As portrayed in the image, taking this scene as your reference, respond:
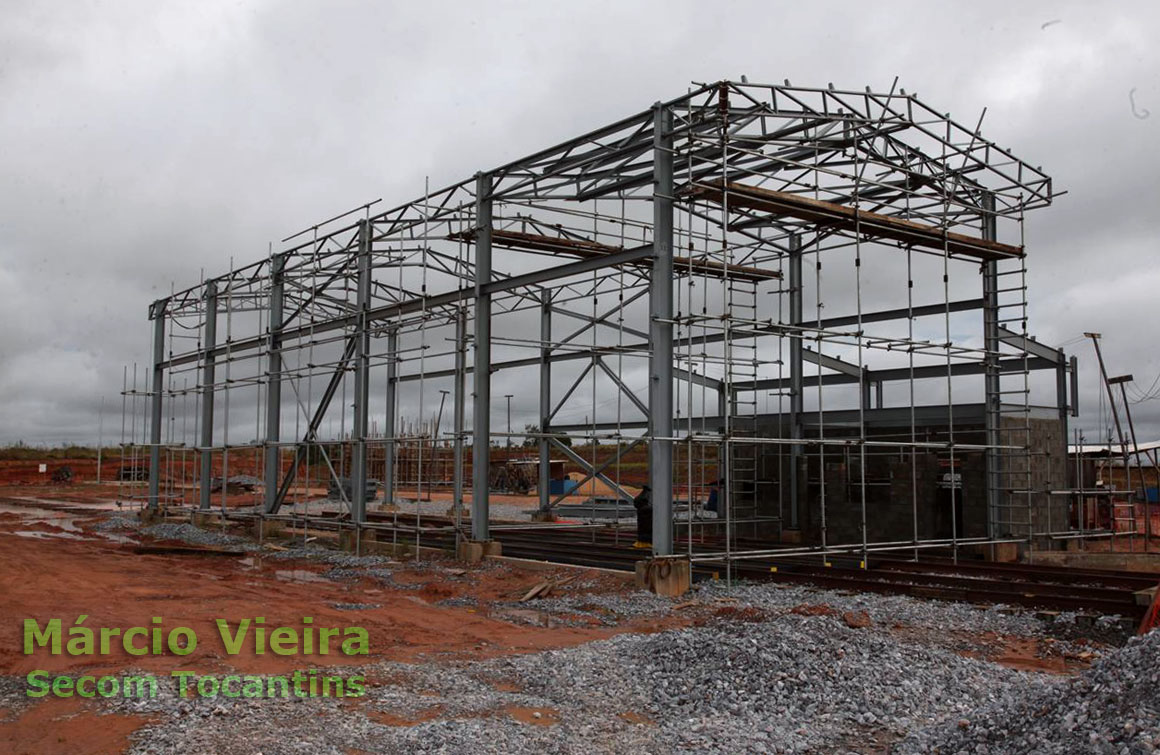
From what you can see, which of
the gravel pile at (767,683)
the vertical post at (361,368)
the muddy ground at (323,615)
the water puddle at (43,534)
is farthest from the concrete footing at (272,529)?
the gravel pile at (767,683)

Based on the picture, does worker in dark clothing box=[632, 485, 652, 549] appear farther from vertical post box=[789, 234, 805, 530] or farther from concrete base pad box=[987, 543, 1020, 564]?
concrete base pad box=[987, 543, 1020, 564]

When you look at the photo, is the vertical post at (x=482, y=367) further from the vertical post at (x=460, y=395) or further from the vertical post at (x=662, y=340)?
the vertical post at (x=662, y=340)

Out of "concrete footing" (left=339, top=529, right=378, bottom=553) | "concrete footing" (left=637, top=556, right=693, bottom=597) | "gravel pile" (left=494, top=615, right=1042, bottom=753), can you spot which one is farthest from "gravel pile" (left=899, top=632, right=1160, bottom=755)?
"concrete footing" (left=339, top=529, right=378, bottom=553)

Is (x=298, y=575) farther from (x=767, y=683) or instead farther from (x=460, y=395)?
(x=767, y=683)

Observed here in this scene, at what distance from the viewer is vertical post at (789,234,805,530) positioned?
20688 millimetres

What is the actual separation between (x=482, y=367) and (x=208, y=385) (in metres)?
12.8

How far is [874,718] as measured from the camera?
7.58 metres

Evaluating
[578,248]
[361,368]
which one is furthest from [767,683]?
[361,368]

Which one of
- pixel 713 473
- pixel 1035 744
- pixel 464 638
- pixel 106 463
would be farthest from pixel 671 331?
pixel 106 463

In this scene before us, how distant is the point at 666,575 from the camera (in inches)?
538

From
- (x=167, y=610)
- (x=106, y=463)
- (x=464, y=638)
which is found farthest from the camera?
(x=106, y=463)

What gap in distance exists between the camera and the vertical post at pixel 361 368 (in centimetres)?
2017

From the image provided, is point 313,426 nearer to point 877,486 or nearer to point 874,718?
point 877,486

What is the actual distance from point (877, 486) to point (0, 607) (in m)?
15.0
